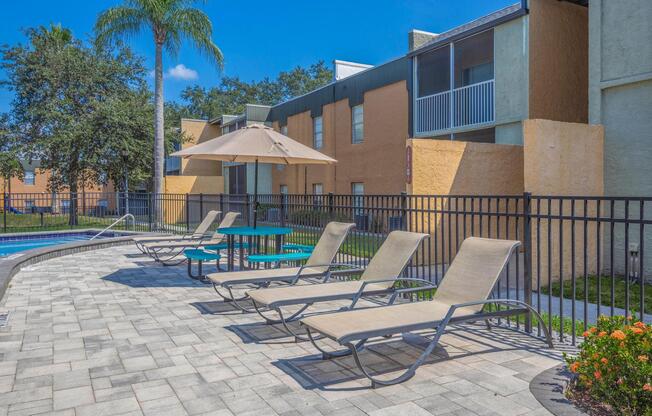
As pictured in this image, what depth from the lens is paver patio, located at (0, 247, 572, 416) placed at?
3436 millimetres

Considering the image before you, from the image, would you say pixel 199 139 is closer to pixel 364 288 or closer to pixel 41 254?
pixel 41 254

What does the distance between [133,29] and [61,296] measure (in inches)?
611

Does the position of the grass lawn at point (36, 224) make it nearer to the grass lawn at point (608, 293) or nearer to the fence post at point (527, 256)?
the grass lawn at point (608, 293)

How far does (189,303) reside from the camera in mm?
6773

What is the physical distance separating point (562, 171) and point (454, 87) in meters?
6.42

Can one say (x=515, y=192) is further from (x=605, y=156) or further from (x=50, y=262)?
(x=50, y=262)

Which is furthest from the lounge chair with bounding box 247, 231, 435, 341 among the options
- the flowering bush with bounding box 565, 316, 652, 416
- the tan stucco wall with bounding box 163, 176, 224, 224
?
the tan stucco wall with bounding box 163, 176, 224, 224

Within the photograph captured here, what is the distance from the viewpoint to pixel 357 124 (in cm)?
2150

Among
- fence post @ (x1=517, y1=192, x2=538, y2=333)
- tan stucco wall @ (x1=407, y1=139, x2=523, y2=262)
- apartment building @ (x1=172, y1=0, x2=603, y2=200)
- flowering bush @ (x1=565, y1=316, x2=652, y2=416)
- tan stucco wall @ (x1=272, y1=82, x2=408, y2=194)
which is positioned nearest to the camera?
flowering bush @ (x1=565, y1=316, x2=652, y2=416)

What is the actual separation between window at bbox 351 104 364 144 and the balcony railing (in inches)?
191

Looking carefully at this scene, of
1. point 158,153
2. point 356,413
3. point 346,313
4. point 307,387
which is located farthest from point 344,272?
point 158,153

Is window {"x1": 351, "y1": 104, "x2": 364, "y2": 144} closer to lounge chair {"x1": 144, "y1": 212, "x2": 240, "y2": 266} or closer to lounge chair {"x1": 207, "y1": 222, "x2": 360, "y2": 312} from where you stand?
lounge chair {"x1": 144, "y1": 212, "x2": 240, "y2": 266}

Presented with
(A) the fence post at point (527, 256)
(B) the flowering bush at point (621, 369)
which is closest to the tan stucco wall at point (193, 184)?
(A) the fence post at point (527, 256)

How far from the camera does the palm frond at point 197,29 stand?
19.8 metres
